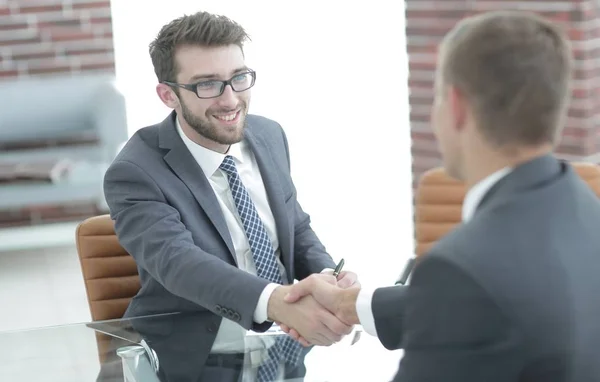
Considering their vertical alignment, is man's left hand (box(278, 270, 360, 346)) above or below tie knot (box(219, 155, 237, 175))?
below

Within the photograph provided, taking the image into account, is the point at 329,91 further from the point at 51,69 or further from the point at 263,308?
the point at 263,308

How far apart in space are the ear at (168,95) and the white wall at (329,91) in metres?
2.75

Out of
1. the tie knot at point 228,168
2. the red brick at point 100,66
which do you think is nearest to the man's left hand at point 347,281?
the tie knot at point 228,168

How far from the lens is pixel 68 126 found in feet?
17.6

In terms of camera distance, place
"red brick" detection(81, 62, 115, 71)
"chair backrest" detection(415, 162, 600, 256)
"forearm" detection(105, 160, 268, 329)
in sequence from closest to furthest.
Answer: "forearm" detection(105, 160, 268, 329)
"chair backrest" detection(415, 162, 600, 256)
"red brick" detection(81, 62, 115, 71)

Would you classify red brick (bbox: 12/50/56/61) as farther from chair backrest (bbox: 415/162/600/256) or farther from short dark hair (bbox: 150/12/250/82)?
chair backrest (bbox: 415/162/600/256)

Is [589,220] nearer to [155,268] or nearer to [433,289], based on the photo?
[433,289]

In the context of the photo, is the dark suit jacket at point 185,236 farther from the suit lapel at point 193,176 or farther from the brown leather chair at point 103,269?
the brown leather chair at point 103,269

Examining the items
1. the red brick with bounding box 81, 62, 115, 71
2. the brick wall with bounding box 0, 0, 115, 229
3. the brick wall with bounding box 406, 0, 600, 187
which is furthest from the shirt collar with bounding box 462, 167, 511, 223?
the red brick with bounding box 81, 62, 115, 71

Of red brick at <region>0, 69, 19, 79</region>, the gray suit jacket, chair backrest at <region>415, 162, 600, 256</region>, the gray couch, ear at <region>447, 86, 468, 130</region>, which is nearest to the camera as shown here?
the gray suit jacket

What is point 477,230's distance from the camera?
4.38ft

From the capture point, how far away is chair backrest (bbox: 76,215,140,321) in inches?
107

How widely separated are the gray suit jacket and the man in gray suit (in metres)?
0.97

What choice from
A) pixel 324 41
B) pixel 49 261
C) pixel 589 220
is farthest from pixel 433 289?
pixel 324 41
